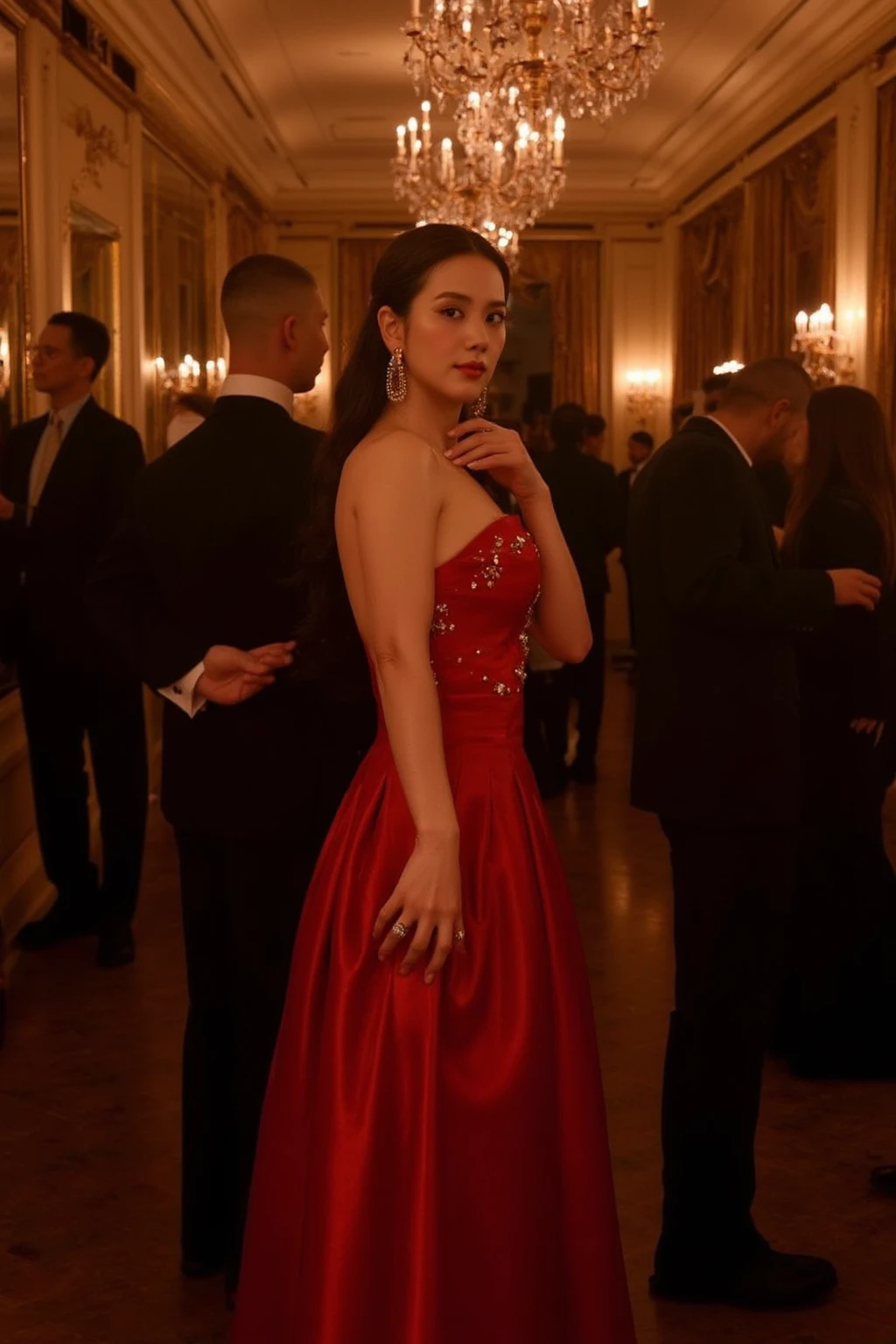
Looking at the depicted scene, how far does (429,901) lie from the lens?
193cm

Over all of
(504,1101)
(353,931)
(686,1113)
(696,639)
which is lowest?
(686,1113)

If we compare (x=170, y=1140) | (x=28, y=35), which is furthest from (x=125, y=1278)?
(x=28, y=35)

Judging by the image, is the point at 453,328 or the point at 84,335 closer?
the point at 453,328

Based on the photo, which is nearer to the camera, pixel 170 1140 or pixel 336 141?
pixel 170 1140

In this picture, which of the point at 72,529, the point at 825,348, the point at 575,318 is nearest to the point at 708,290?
the point at 575,318

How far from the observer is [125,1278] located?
116 inches

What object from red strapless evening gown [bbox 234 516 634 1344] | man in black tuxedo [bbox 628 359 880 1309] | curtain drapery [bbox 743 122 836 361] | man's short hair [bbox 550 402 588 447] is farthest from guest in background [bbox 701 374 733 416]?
curtain drapery [bbox 743 122 836 361]

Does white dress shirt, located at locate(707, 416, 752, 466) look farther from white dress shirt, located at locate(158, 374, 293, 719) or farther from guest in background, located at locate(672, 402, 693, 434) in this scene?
guest in background, located at locate(672, 402, 693, 434)

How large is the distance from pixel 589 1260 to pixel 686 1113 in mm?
715

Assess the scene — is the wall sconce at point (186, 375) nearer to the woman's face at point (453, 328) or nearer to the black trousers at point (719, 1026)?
the black trousers at point (719, 1026)

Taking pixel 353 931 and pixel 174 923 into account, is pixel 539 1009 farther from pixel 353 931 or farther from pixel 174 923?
pixel 174 923

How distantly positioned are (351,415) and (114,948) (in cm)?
304

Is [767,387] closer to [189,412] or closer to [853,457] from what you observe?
[853,457]

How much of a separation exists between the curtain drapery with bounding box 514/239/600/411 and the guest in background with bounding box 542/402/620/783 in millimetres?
6714
